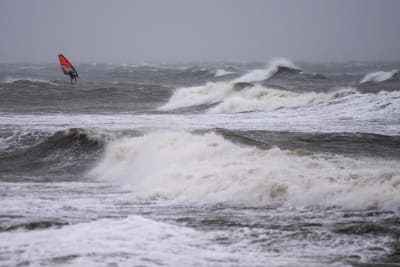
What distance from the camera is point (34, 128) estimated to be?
18844 millimetres

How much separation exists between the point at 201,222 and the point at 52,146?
9.16 meters

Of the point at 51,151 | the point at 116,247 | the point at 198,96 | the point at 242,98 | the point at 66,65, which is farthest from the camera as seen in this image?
the point at 66,65

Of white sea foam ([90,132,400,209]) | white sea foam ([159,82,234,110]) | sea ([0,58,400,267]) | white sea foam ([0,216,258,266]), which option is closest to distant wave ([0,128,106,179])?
sea ([0,58,400,267])

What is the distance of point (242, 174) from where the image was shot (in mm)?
10789

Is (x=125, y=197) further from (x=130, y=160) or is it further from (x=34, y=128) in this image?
(x=34, y=128)

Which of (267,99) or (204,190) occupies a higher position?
(267,99)

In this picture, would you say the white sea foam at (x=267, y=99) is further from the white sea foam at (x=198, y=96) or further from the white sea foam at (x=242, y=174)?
the white sea foam at (x=242, y=174)

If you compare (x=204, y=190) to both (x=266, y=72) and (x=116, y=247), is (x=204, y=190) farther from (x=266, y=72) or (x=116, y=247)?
(x=266, y=72)

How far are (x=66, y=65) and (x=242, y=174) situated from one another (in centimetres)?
2343

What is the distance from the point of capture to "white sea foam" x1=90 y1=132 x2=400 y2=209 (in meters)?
9.20

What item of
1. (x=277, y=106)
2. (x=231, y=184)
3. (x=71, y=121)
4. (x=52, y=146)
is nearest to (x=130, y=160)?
(x=52, y=146)

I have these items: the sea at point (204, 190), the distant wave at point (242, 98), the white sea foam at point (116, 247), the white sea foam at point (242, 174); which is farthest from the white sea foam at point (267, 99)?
the white sea foam at point (116, 247)

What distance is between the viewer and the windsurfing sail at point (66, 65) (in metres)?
32.0

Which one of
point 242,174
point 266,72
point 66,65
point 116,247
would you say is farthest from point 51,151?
point 266,72
